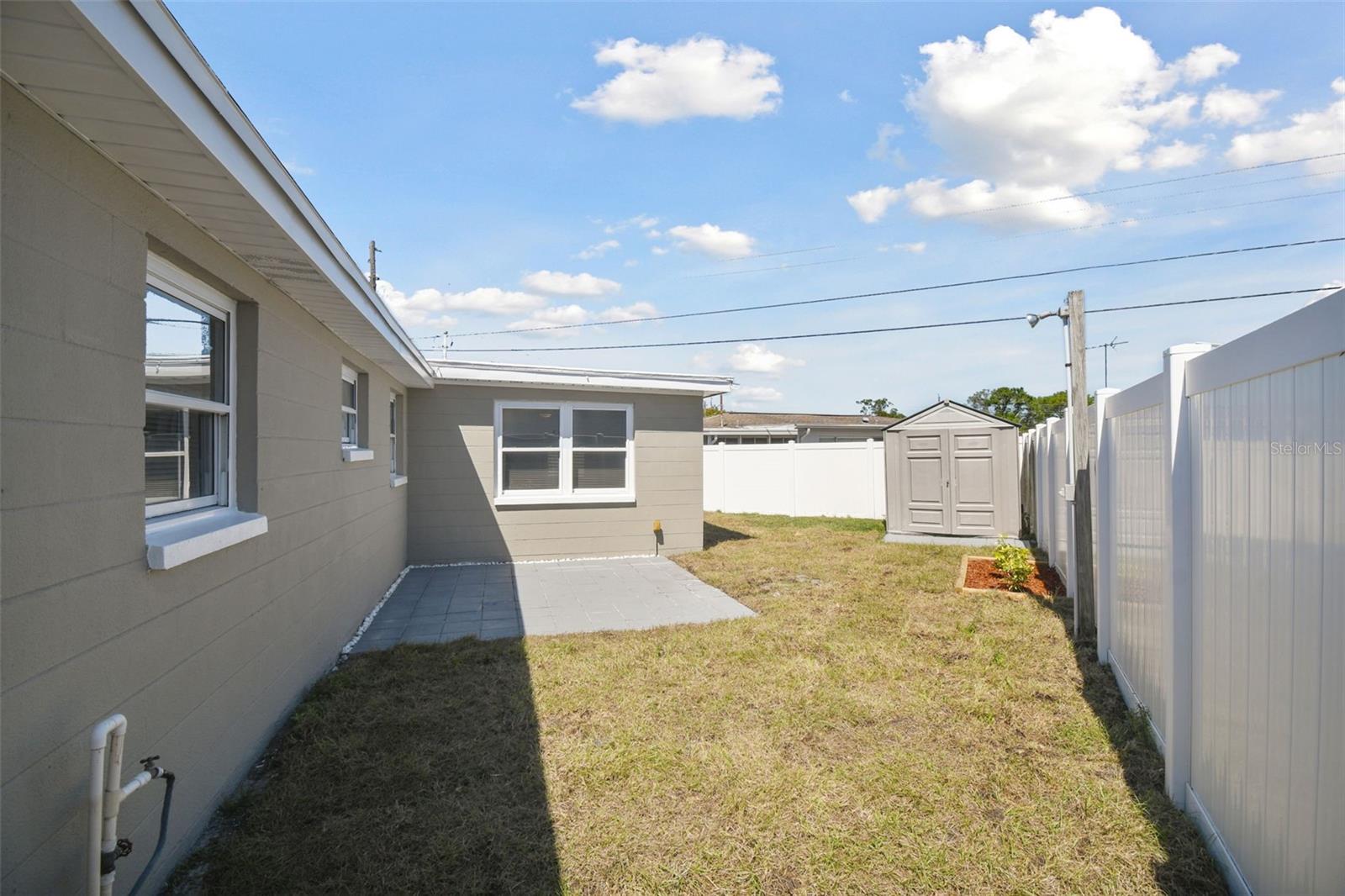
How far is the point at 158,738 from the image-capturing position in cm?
237

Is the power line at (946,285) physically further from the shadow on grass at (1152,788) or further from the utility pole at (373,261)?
the shadow on grass at (1152,788)

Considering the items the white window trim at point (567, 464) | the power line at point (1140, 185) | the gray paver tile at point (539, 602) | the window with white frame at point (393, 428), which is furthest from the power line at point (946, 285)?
the window with white frame at point (393, 428)

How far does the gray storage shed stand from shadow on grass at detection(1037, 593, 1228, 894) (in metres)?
6.48

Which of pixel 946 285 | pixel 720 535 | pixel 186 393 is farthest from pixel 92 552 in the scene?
pixel 946 285

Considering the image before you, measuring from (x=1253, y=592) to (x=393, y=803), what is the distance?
3251 mm

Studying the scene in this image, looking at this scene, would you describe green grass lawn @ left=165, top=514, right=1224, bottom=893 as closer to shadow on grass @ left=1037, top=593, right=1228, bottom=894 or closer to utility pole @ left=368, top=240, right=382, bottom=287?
A: shadow on grass @ left=1037, top=593, right=1228, bottom=894

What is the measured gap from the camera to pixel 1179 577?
2717 millimetres

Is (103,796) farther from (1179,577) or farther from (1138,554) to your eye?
(1138,554)

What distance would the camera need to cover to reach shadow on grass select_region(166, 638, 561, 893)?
96.0 inches

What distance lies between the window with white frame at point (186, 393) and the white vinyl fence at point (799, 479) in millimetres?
13590

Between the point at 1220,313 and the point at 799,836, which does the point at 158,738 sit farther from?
the point at 1220,313

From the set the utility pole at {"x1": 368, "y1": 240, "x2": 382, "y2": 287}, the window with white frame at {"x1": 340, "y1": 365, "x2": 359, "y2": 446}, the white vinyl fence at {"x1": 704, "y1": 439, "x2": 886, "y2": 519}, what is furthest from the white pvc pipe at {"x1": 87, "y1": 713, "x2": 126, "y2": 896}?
the white vinyl fence at {"x1": 704, "y1": 439, "x2": 886, "y2": 519}

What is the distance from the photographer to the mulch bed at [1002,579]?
23.6ft

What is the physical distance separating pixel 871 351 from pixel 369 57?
47.2 ft
